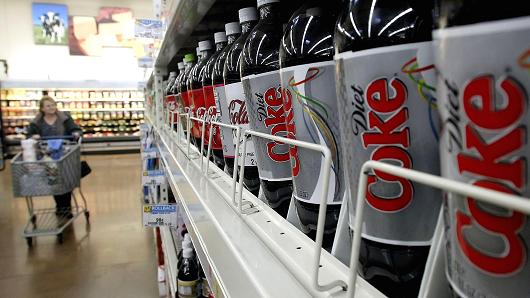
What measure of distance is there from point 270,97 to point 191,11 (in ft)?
2.03

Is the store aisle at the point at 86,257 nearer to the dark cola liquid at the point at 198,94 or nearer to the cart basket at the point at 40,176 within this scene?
the cart basket at the point at 40,176

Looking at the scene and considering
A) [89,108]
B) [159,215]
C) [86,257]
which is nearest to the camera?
[159,215]

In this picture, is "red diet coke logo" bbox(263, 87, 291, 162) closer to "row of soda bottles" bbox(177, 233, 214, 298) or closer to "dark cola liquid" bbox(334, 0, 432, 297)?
"dark cola liquid" bbox(334, 0, 432, 297)

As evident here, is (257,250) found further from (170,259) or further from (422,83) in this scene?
(170,259)

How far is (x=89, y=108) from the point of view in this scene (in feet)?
31.4

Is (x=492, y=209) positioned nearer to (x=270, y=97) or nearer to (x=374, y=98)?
(x=374, y=98)

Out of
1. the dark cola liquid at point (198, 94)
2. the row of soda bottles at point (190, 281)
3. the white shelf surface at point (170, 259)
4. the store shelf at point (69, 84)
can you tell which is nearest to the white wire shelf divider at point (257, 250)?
the dark cola liquid at point (198, 94)

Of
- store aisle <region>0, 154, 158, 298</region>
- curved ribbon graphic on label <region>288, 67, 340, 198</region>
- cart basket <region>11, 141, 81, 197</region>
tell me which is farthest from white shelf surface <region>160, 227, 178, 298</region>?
cart basket <region>11, 141, 81, 197</region>

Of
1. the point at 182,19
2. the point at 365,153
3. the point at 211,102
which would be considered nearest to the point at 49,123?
the point at 182,19

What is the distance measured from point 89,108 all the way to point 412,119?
10251 mm

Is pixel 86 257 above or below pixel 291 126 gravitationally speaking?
below

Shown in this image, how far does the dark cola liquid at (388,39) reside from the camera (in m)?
0.31

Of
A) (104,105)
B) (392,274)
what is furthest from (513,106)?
(104,105)

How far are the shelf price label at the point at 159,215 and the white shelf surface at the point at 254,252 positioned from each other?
2.09 feet
